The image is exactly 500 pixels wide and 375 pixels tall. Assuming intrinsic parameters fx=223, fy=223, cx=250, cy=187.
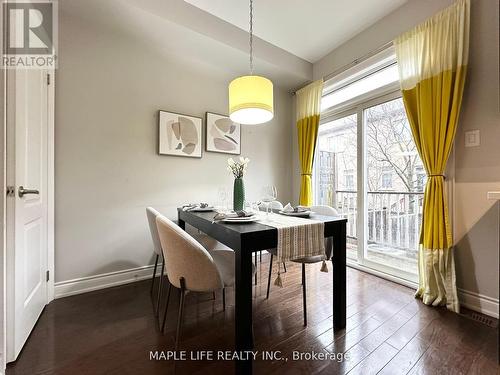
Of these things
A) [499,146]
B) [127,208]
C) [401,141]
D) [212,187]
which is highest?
[401,141]

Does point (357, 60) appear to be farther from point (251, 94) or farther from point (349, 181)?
point (251, 94)

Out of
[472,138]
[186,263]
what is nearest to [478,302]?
[472,138]

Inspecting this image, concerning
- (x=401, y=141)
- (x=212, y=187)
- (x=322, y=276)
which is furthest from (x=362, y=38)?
(x=322, y=276)

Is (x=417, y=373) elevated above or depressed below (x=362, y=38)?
below

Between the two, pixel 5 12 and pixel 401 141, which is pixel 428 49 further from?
pixel 5 12

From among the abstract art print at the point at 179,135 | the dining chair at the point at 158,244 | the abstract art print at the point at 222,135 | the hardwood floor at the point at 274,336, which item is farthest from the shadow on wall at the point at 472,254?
the abstract art print at the point at 179,135

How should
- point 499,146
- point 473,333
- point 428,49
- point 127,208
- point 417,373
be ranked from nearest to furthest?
1. point 417,373
2. point 473,333
3. point 499,146
4. point 428,49
5. point 127,208

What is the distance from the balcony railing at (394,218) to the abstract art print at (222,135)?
1.73 metres

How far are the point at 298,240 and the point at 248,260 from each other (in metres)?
0.36

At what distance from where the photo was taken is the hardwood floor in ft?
4.03

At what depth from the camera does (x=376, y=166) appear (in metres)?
2.67

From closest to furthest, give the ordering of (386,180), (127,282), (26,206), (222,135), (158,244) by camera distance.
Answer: (26,206), (158,244), (127,282), (386,180), (222,135)

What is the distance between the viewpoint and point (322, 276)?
2.44 m

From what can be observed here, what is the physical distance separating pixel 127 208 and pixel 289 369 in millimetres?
2047
